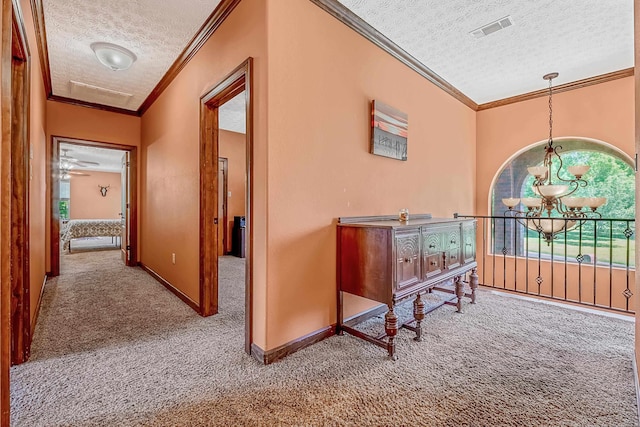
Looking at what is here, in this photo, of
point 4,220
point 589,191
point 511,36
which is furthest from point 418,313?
point 589,191

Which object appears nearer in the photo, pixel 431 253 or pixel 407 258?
pixel 407 258

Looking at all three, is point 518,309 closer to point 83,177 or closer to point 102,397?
point 102,397

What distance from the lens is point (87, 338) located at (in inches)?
88.5

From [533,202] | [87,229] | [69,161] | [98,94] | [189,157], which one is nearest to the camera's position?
[189,157]

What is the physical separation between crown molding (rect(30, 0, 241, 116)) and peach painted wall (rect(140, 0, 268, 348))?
0.06 metres

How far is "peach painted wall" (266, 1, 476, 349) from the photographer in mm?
1964

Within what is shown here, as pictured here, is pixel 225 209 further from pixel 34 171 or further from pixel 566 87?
pixel 566 87

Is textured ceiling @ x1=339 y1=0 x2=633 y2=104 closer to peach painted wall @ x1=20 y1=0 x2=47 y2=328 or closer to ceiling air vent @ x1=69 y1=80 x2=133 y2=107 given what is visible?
peach painted wall @ x1=20 y1=0 x2=47 y2=328

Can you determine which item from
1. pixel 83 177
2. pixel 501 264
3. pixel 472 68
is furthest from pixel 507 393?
pixel 83 177

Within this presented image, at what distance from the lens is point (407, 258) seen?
2061mm

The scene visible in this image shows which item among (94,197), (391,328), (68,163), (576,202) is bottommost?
(391,328)

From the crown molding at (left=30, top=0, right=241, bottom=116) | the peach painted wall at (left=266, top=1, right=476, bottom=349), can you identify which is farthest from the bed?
→ the peach painted wall at (left=266, top=1, right=476, bottom=349)

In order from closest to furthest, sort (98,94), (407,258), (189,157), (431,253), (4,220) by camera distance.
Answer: (4,220) < (407,258) < (431,253) < (189,157) < (98,94)

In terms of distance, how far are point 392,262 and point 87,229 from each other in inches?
305
